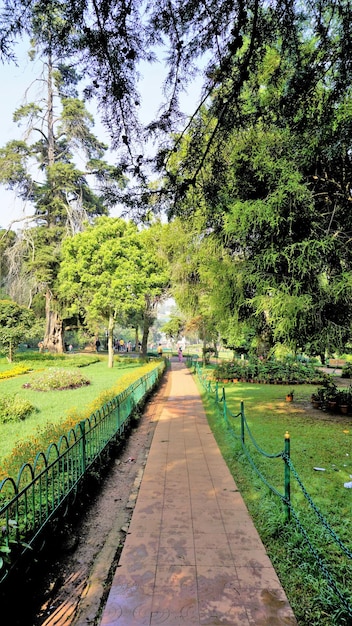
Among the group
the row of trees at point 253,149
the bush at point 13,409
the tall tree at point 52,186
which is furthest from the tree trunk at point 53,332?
the bush at point 13,409

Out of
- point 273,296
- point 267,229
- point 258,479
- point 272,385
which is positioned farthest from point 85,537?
point 272,385

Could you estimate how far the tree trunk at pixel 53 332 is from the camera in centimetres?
3206

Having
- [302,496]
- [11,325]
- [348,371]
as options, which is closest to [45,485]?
[302,496]

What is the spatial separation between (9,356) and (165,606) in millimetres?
24153

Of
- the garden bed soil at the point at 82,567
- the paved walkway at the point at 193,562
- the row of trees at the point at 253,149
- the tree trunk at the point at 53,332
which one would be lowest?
the garden bed soil at the point at 82,567

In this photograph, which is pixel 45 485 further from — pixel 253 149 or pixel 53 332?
pixel 53 332

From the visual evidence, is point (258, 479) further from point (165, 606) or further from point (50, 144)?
point (50, 144)

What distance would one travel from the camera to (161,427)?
987 centimetres

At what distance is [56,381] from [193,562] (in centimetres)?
1247

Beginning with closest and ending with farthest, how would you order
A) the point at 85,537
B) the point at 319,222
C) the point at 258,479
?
the point at 85,537
the point at 258,479
the point at 319,222

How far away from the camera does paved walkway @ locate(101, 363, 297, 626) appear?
290 centimetres

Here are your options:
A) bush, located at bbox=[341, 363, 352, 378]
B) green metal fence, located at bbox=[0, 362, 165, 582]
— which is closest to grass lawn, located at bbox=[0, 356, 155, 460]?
green metal fence, located at bbox=[0, 362, 165, 582]

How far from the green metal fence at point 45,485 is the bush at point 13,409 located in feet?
11.3

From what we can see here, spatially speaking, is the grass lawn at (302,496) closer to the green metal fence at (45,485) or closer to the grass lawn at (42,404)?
the green metal fence at (45,485)
